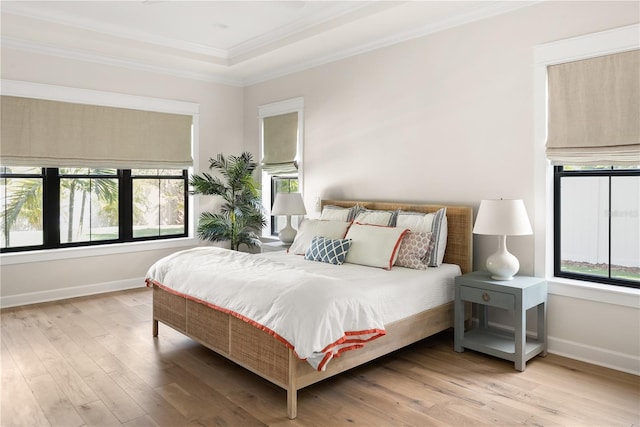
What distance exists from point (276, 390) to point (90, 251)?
349cm

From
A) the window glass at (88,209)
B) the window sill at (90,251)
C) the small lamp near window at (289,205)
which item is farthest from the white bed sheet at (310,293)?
the window glass at (88,209)

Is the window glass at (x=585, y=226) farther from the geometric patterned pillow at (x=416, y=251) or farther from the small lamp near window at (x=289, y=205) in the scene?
the small lamp near window at (x=289, y=205)

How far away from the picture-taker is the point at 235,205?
5832 millimetres

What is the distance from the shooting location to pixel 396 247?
12.3 feet

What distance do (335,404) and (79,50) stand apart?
465cm

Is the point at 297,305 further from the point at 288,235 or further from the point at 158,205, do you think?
the point at 158,205

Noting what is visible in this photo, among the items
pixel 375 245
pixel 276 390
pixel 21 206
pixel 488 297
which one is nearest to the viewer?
pixel 276 390

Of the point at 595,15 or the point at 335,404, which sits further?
the point at 595,15

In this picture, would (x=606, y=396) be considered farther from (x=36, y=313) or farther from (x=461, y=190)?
(x=36, y=313)

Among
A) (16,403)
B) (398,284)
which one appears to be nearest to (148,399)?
(16,403)

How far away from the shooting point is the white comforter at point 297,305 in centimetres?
254

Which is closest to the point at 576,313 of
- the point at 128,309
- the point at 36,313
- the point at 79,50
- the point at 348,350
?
the point at 348,350

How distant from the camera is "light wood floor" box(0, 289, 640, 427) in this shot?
8.47 ft

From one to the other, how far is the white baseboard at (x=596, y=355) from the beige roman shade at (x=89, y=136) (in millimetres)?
4691
